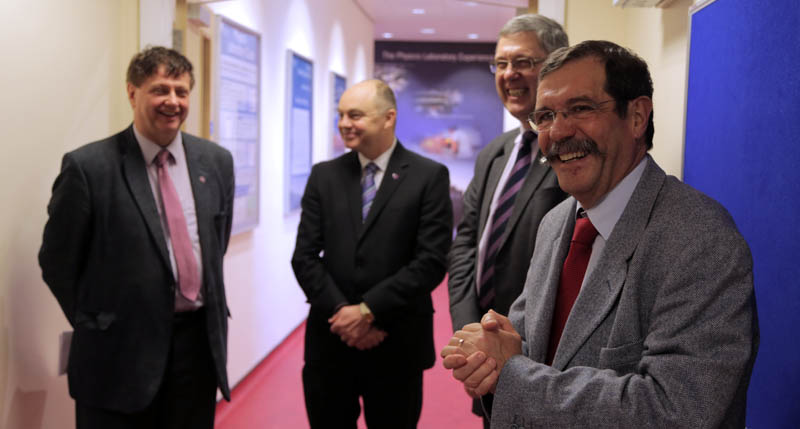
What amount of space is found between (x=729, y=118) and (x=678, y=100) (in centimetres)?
61

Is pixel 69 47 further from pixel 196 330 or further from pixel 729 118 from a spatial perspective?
pixel 729 118

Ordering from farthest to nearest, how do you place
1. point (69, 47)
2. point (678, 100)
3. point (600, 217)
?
point (69, 47), point (678, 100), point (600, 217)

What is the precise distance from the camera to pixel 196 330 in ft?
8.70

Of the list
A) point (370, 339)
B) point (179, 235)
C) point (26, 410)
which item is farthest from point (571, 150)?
point (26, 410)

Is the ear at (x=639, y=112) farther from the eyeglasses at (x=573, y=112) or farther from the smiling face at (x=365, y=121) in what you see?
the smiling face at (x=365, y=121)

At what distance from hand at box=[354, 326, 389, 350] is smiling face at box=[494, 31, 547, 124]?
3.50ft

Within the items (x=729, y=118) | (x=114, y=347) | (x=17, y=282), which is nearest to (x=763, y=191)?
(x=729, y=118)

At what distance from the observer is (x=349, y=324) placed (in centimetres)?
264

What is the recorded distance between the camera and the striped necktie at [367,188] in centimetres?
283

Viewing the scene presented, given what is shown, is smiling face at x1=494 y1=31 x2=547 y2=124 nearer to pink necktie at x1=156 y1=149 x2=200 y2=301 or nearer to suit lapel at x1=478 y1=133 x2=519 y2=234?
suit lapel at x1=478 y1=133 x2=519 y2=234

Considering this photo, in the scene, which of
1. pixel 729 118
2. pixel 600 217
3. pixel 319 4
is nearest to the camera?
pixel 600 217

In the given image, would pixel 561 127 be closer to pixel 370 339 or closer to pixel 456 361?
pixel 456 361

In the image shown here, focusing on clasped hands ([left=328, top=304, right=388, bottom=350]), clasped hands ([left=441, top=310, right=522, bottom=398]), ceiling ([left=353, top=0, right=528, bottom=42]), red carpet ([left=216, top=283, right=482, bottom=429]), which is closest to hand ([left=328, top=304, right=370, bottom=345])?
clasped hands ([left=328, top=304, right=388, bottom=350])

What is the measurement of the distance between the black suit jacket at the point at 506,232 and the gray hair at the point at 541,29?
33 cm
